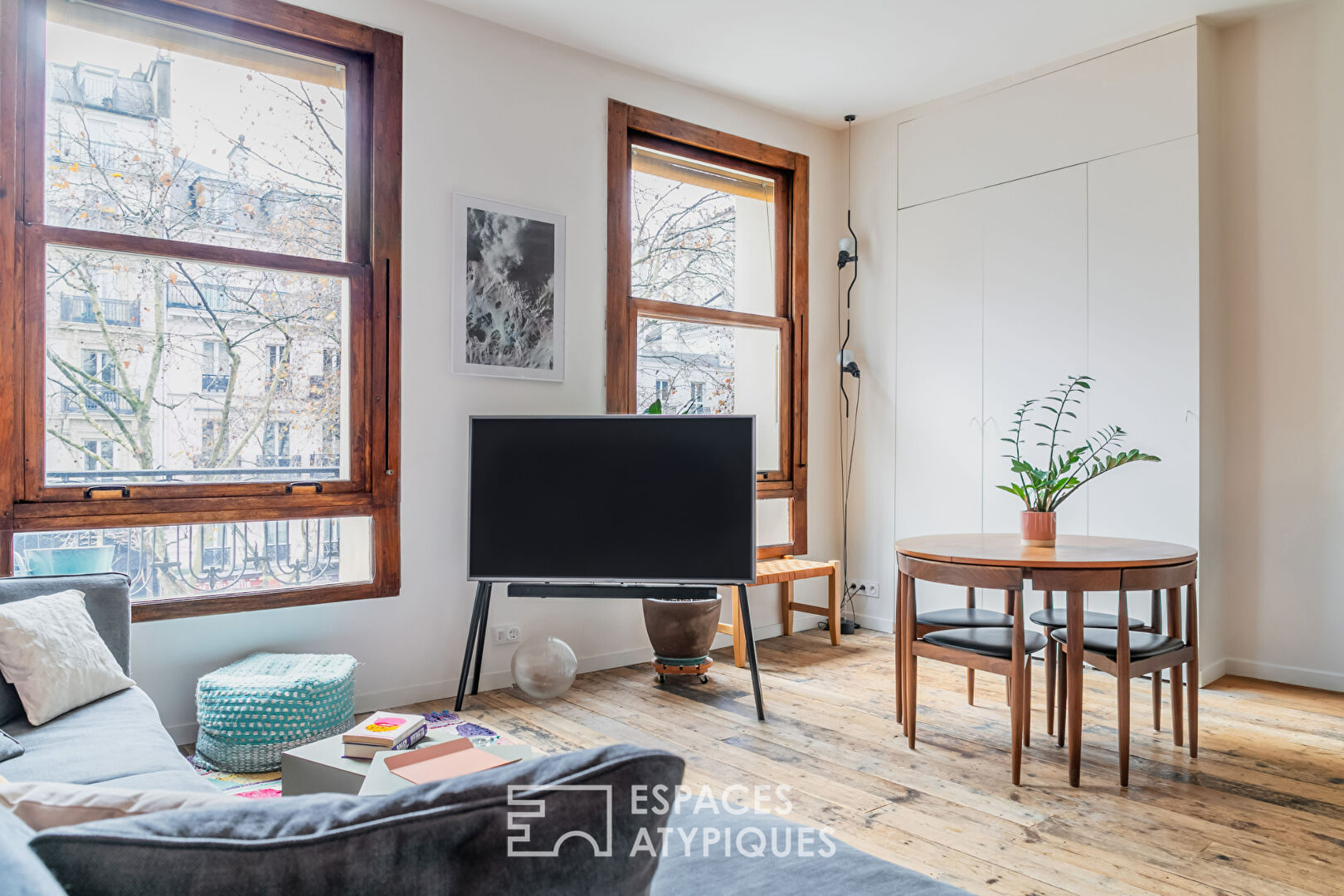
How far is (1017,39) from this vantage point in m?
4.04

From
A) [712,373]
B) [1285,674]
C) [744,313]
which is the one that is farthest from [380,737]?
[1285,674]

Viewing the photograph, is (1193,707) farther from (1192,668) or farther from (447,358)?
(447,358)

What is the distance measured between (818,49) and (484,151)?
165 centimetres

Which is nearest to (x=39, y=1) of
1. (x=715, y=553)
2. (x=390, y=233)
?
(x=390, y=233)

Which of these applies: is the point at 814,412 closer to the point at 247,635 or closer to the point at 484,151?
the point at 484,151

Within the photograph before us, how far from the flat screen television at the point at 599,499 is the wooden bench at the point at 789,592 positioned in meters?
0.78

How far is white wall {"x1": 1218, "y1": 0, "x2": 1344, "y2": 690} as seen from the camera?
3.70 m

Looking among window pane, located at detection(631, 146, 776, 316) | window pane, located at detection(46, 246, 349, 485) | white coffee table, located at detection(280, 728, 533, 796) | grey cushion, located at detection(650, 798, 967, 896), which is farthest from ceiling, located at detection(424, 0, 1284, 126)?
grey cushion, located at detection(650, 798, 967, 896)

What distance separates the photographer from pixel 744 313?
15.8 ft

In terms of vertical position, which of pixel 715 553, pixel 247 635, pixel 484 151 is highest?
pixel 484 151

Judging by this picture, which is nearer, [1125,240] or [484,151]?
[484,151]

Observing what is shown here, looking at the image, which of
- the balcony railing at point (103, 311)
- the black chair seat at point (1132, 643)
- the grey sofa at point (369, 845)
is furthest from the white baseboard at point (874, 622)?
the grey sofa at point (369, 845)

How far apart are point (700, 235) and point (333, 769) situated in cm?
344

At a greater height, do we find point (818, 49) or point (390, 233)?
point (818, 49)
